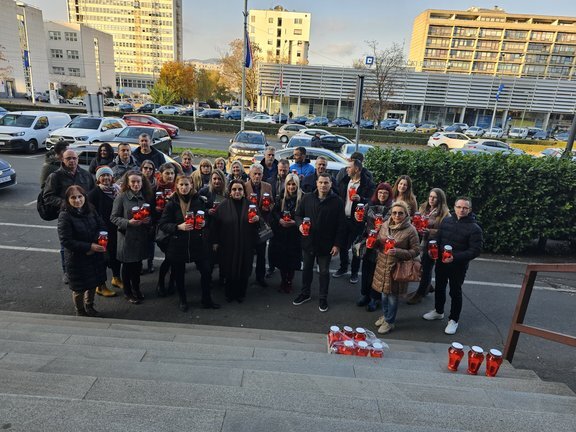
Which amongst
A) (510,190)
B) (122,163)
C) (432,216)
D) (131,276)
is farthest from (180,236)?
(510,190)

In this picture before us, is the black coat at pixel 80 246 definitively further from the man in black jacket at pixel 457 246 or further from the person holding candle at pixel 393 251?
the man in black jacket at pixel 457 246

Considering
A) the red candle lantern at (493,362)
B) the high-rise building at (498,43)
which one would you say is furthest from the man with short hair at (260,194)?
the high-rise building at (498,43)

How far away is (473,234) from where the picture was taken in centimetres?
468

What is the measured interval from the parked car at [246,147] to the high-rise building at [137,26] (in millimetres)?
120258

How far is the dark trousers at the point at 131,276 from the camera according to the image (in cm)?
516

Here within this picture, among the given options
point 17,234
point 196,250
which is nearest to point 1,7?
point 17,234

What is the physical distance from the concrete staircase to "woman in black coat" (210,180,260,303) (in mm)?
1155

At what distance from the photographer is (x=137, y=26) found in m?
128

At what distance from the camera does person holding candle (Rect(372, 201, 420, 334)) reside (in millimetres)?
Result: 4551

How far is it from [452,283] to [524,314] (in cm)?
101

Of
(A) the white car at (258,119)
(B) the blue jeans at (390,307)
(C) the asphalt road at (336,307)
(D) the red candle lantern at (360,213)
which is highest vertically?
(A) the white car at (258,119)

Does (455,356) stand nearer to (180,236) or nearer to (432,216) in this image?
(432,216)

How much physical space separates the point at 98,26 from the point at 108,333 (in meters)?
155

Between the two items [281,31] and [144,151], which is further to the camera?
[281,31]
